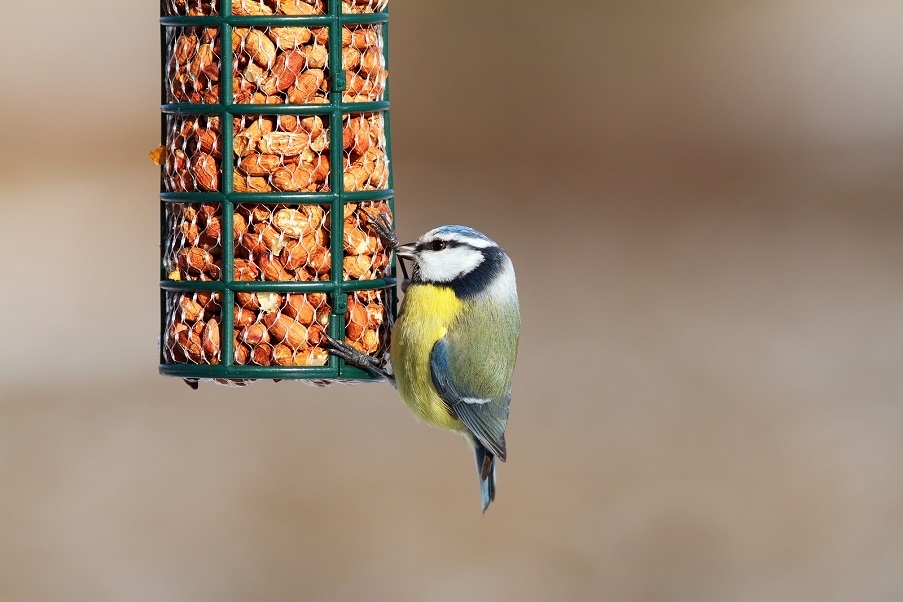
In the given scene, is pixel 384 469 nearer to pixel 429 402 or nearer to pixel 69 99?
pixel 69 99

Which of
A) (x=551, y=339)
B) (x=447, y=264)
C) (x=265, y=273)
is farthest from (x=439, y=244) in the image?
(x=551, y=339)

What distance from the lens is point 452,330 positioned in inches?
171

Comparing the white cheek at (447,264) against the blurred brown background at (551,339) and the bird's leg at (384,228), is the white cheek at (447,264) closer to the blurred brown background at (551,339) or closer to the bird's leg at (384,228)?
the bird's leg at (384,228)

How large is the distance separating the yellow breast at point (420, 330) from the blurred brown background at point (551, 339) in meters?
3.62

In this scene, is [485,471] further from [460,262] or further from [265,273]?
[265,273]

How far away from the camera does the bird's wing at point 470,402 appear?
4312 millimetres

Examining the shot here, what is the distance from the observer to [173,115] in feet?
13.9

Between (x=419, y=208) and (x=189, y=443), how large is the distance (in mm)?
2927

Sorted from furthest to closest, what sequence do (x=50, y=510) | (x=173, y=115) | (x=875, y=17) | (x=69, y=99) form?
(x=875, y=17) → (x=69, y=99) → (x=50, y=510) → (x=173, y=115)

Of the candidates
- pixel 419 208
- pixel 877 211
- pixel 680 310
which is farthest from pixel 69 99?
pixel 877 211

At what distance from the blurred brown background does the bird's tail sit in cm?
310

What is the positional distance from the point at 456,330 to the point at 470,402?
0.25 metres

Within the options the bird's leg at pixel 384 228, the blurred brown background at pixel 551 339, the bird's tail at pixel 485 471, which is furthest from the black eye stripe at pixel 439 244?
the blurred brown background at pixel 551 339

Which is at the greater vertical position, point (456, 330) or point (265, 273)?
point (265, 273)
